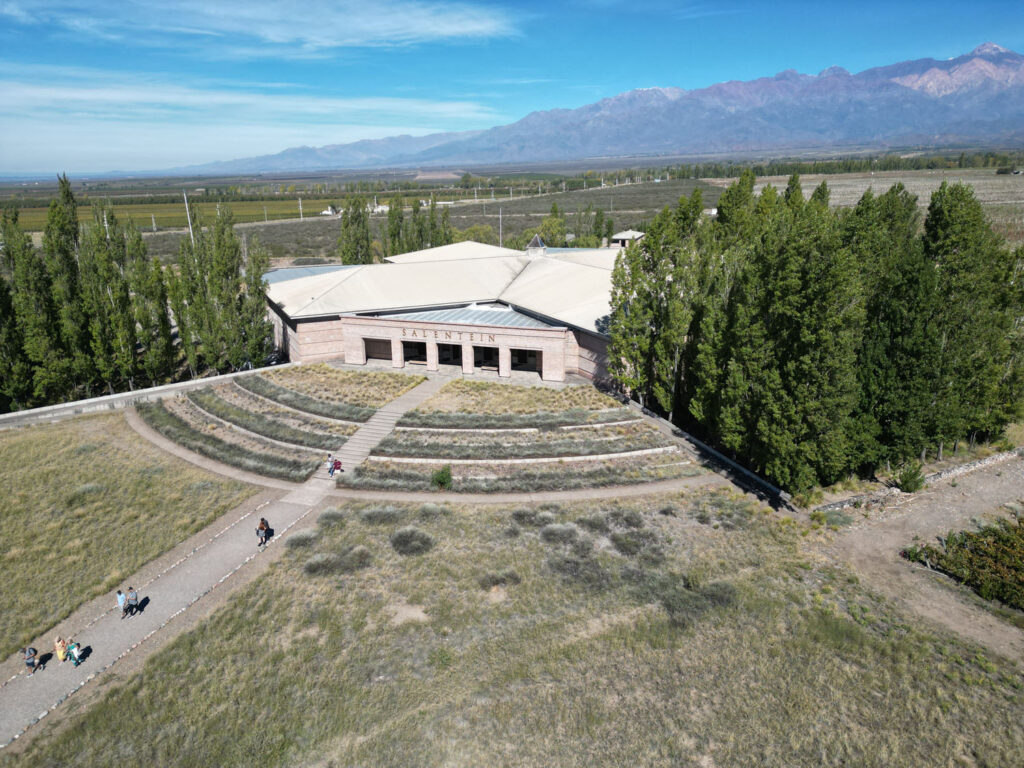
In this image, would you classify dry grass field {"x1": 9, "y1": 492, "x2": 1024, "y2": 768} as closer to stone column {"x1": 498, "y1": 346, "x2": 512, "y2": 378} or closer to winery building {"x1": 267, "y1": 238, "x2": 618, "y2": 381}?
winery building {"x1": 267, "y1": 238, "x2": 618, "y2": 381}

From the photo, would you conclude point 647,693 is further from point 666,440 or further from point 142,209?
point 142,209

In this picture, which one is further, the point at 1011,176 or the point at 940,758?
the point at 1011,176

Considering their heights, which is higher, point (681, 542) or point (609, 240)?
point (609, 240)

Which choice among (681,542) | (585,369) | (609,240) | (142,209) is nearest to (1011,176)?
(609,240)

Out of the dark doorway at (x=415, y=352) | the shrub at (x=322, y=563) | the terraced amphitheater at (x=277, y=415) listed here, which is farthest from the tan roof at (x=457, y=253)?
the shrub at (x=322, y=563)

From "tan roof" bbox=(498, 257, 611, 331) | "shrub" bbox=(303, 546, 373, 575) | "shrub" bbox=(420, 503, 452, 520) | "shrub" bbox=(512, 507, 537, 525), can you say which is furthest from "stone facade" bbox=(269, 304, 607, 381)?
"shrub" bbox=(303, 546, 373, 575)

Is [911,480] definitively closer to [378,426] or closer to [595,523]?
[595,523]
